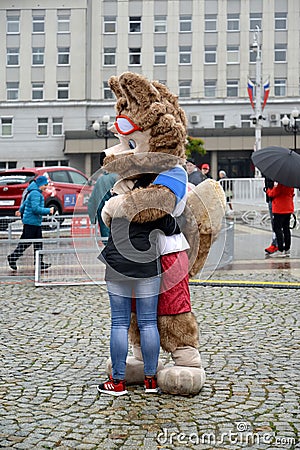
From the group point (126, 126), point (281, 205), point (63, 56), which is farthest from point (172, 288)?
point (63, 56)

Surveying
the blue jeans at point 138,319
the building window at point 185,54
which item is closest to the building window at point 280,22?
the building window at point 185,54

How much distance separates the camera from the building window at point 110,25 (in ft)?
184

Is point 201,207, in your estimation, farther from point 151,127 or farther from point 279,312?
point 279,312

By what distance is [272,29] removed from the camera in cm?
5541

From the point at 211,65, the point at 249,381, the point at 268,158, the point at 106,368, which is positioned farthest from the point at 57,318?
the point at 211,65

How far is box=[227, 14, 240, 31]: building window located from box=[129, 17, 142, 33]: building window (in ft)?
22.5

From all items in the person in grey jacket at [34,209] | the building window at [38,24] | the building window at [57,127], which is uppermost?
the building window at [38,24]

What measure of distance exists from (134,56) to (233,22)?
8.09 m

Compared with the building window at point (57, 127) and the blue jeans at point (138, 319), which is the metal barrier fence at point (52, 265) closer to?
the blue jeans at point (138, 319)

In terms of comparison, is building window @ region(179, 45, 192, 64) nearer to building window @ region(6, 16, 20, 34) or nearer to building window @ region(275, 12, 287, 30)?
building window @ region(275, 12, 287, 30)

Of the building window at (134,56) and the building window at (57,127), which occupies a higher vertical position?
the building window at (134,56)

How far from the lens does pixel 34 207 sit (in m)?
11.6

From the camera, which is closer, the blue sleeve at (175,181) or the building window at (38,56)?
the blue sleeve at (175,181)

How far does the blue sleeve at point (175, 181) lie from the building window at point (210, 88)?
173ft
